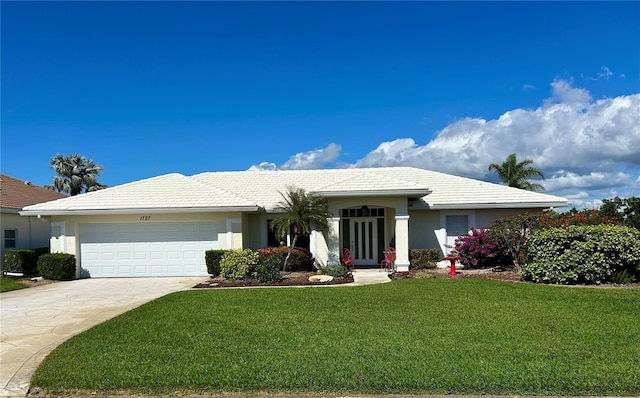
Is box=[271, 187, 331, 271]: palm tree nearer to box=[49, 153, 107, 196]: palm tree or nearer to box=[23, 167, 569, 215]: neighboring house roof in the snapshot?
box=[23, 167, 569, 215]: neighboring house roof

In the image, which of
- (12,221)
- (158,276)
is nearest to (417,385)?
(158,276)

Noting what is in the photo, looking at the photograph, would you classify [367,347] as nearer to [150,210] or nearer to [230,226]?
[230,226]

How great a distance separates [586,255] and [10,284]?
65.7ft

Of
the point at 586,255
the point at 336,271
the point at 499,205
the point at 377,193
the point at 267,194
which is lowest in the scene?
the point at 336,271

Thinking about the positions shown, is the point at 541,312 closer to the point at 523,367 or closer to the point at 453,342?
the point at 453,342

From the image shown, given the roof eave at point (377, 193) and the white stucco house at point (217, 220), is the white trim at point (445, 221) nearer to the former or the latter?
the white stucco house at point (217, 220)

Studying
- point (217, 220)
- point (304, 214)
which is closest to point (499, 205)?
point (304, 214)

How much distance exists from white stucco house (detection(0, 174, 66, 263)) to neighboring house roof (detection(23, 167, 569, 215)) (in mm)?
4456

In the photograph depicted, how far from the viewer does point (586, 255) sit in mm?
12766

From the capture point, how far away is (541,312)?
8836 millimetres

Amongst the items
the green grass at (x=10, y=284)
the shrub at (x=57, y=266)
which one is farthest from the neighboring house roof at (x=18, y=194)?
the shrub at (x=57, y=266)

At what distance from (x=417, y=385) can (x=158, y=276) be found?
15198mm

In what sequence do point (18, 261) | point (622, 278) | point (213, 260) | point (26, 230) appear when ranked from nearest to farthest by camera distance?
point (622, 278), point (213, 260), point (18, 261), point (26, 230)

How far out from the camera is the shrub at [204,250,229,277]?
16984 mm
